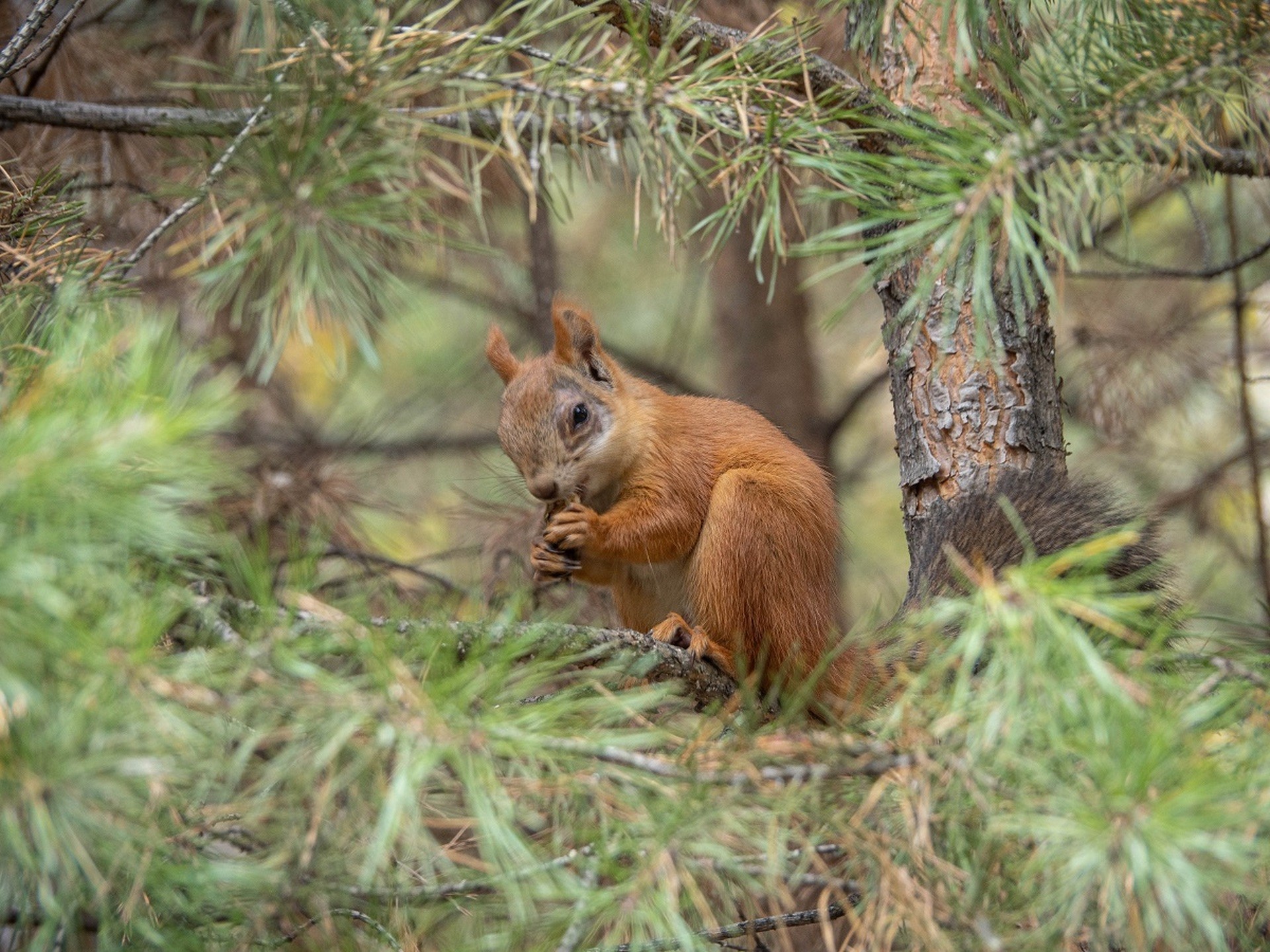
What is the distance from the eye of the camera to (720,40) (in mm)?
1485

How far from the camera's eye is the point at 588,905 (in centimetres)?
89

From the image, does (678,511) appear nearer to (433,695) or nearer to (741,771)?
(741,771)

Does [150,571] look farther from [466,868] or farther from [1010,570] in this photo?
[1010,570]

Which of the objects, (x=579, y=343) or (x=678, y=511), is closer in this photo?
(x=678, y=511)

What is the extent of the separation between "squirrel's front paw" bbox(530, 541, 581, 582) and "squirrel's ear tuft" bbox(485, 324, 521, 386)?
0.37m

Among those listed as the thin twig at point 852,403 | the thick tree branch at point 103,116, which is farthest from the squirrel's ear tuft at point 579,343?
the thin twig at point 852,403

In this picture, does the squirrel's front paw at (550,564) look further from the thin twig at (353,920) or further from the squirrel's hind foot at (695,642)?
the thin twig at (353,920)

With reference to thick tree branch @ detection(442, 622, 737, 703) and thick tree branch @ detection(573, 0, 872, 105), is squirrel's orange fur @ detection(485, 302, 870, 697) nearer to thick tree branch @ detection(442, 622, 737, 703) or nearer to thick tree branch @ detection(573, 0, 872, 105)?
thick tree branch @ detection(442, 622, 737, 703)

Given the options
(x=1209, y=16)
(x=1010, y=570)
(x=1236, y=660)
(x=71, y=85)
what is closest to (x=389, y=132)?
(x=1010, y=570)

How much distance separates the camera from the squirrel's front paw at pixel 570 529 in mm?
1775

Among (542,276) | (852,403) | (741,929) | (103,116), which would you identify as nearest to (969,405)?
(741,929)

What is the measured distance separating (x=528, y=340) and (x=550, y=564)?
140 cm

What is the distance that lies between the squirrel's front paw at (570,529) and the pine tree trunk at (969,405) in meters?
0.49

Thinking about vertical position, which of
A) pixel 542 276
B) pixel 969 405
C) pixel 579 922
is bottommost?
pixel 579 922
